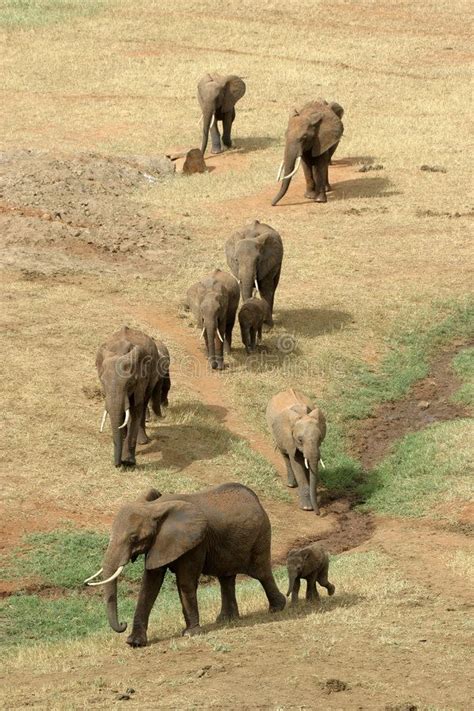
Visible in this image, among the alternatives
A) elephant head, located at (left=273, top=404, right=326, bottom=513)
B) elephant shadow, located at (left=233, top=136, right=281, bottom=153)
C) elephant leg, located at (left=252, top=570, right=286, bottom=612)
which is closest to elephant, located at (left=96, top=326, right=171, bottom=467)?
elephant head, located at (left=273, top=404, right=326, bottom=513)

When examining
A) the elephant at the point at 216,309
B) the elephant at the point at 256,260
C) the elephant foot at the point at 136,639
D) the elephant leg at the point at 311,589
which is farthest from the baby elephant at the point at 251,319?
the elephant foot at the point at 136,639

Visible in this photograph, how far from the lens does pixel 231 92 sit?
150ft

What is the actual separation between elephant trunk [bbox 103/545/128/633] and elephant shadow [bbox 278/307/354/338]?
15.1 m

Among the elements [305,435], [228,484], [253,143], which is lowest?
[253,143]

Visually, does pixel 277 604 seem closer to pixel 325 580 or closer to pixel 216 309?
pixel 325 580

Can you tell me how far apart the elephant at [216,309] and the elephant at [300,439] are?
3.44 m

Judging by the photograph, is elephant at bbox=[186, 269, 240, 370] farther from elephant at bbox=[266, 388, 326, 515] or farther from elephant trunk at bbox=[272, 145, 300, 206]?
elephant trunk at bbox=[272, 145, 300, 206]

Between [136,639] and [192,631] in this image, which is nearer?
[136,639]

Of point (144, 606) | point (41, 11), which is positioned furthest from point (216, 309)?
point (41, 11)

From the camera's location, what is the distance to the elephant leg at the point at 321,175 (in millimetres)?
40344

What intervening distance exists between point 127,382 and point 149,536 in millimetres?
7487

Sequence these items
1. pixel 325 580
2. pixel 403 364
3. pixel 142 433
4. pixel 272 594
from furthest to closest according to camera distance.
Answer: pixel 403 364 → pixel 142 433 → pixel 325 580 → pixel 272 594

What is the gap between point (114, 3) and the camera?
62.3m

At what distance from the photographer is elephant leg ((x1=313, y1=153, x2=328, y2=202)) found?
40344 millimetres
